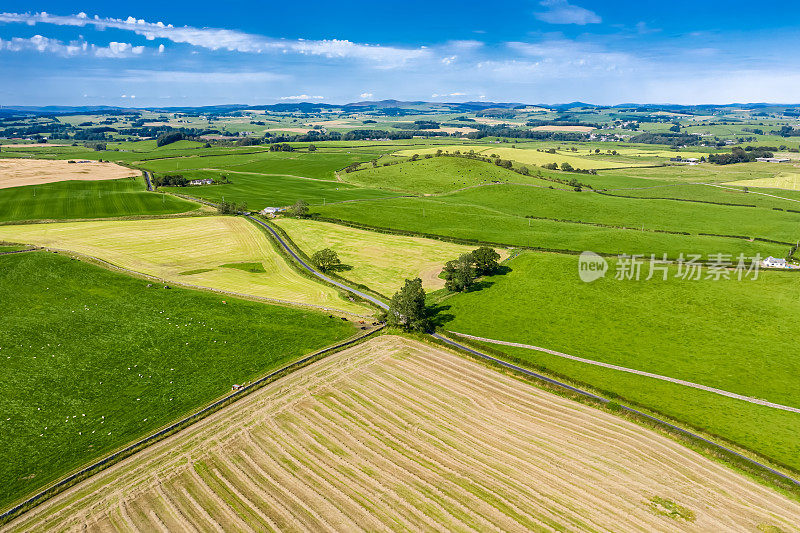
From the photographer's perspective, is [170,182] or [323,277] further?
[170,182]

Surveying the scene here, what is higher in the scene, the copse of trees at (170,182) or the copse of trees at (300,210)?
the copse of trees at (170,182)

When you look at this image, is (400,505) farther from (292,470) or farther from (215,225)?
(215,225)

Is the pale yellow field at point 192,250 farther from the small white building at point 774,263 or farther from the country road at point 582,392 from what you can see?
the small white building at point 774,263

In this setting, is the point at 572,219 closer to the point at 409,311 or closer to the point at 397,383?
the point at 409,311

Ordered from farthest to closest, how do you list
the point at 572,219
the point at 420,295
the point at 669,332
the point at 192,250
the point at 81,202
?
the point at 81,202, the point at 572,219, the point at 192,250, the point at 420,295, the point at 669,332

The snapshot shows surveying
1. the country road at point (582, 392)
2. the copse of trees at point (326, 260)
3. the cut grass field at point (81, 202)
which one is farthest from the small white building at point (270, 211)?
the country road at point (582, 392)

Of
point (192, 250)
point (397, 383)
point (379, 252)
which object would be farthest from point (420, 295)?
point (192, 250)

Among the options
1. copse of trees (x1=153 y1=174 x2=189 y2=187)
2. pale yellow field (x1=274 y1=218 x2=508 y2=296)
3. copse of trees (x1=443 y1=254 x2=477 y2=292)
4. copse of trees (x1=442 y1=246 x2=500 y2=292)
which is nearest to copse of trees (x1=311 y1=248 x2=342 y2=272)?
pale yellow field (x1=274 y1=218 x2=508 y2=296)

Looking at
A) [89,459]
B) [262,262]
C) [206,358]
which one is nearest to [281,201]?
[262,262]
